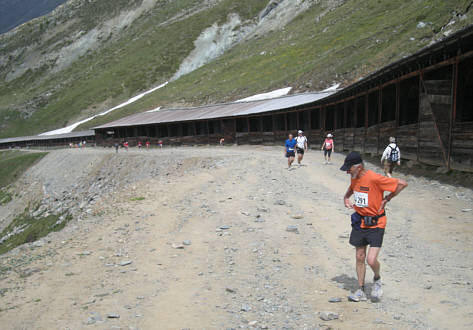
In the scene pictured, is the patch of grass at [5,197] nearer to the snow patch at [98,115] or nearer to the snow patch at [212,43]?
the snow patch at [98,115]

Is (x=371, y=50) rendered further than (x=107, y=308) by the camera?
Yes

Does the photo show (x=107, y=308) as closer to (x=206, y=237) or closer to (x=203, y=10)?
(x=206, y=237)

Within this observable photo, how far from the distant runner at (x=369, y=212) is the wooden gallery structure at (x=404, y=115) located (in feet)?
27.9

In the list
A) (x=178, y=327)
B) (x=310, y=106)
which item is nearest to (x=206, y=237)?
(x=178, y=327)

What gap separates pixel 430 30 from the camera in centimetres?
4884

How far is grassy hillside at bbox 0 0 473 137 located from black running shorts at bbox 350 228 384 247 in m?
46.4

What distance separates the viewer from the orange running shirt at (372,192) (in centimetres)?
512

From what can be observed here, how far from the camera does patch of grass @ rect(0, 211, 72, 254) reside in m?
19.5

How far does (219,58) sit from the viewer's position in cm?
9725

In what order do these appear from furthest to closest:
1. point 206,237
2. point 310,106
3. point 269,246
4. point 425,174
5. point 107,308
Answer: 1. point 310,106
2. point 425,174
3. point 206,237
4. point 269,246
5. point 107,308

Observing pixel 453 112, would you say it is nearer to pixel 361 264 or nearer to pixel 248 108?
pixel 361 264

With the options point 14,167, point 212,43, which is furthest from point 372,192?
point 212,43

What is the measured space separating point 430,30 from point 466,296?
52.8m

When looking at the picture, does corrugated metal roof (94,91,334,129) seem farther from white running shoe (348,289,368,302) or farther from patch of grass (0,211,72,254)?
white running shoe (348,289,368,302)
